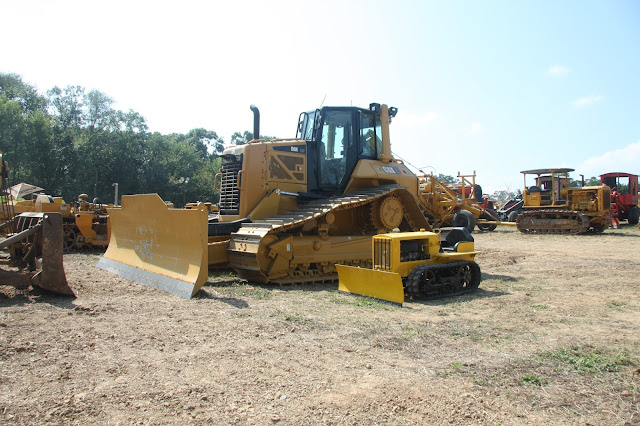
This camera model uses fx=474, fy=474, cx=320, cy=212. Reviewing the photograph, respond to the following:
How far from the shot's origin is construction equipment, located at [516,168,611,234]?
20641 mm

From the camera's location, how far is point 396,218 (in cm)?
992

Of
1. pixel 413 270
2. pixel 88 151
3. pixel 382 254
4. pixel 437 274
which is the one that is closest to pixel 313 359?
pixel 413 270

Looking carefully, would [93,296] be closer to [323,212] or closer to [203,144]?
[323,212]

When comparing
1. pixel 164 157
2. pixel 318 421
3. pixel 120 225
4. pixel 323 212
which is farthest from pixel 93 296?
pixel 164 157

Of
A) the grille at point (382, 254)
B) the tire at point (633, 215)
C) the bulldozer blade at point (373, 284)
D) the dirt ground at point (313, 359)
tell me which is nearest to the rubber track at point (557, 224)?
the tire at point (633, 215)

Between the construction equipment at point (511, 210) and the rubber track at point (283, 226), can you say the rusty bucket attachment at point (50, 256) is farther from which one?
the construction equipment at point (511, 210)

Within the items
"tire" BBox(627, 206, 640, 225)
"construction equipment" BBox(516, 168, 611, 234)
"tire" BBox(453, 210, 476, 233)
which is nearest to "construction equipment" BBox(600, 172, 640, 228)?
"tire" BBox(627, 206, 640, 225)

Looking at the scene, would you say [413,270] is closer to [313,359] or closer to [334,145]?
[313,359]

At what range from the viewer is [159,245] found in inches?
318

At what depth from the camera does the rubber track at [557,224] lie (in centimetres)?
2029

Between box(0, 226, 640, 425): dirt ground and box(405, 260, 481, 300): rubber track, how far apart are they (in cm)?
31

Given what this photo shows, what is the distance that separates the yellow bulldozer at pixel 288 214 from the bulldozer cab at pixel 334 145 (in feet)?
0.07

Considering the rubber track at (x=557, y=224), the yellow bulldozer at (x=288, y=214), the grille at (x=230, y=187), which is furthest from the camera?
the rubber track at (x=557, y=224)

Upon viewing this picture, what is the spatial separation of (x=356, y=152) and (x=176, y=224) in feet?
13.9
